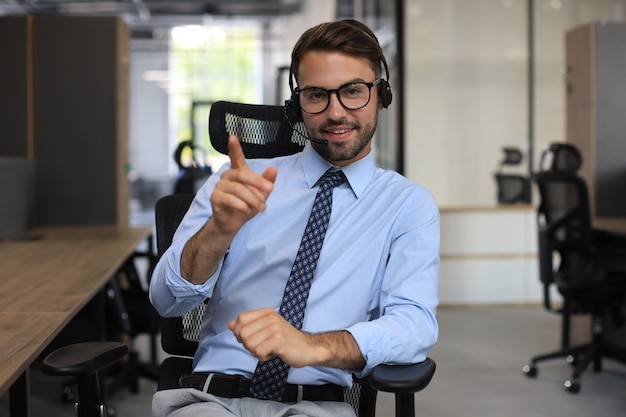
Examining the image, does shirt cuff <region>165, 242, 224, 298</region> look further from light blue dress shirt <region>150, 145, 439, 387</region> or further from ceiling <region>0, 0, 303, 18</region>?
ceiling <region>0, 0, 303, 18</region>

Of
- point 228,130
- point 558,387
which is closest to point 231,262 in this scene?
point 228,130

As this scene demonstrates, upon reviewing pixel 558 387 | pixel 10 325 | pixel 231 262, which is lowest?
pixel 558 387

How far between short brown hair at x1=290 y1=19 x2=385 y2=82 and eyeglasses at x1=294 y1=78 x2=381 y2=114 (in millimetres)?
64

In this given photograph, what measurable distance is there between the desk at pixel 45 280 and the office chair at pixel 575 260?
6.76ft

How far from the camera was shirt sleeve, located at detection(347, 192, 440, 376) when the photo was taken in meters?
1.60

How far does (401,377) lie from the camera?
151 cm

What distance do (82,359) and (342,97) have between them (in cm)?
74

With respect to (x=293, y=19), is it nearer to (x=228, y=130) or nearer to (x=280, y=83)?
(x=280, y=83)

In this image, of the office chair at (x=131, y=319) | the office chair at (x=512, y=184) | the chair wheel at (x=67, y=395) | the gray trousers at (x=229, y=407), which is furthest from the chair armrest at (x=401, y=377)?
the office chair at (x=512, y=184)

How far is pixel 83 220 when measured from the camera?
495 cm

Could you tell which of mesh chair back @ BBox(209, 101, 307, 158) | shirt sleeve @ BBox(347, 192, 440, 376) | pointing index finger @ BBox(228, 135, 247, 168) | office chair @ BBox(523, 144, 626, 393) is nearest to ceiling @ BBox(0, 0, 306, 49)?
office chair @ BBox(523, 144, 626, 393)

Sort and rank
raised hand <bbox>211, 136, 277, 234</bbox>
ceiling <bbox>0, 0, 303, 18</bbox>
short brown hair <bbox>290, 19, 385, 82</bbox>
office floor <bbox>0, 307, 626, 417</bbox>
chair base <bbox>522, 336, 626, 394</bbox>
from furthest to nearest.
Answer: ceiling <bbox>0, 0, 303, 18</bbox>
chair base <bbox>522, 336, 626, 394</bbox>
office floor <bbox>0, 307, 626, 417</bbox>
short brown hair <bbox>290, 19, 385, 82</bbox>
raised hand <bbox>211, 136, 277, 234</bbox>

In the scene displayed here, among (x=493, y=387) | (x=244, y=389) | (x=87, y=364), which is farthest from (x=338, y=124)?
(x=493, y=387)

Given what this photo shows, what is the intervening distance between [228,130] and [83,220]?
3.19 m
